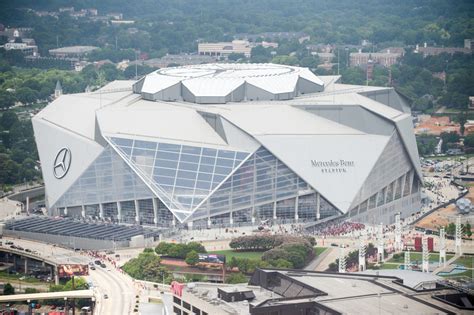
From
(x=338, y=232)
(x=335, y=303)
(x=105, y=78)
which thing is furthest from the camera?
(x=105, y=78)

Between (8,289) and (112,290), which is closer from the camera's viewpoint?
(112,290)

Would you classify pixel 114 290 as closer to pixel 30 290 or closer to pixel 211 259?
pixel 30 290

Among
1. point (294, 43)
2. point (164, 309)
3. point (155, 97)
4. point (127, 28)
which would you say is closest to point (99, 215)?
point (155, 97)

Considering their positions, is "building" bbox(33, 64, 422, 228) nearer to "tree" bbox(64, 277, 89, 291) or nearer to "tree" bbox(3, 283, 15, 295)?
"tree" bbox(64, 277, 89, 291)

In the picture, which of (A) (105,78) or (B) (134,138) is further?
(A) (105,78)

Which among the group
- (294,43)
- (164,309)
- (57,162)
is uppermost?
(294,43)

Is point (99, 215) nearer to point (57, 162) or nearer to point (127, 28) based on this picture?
point (57, 162)

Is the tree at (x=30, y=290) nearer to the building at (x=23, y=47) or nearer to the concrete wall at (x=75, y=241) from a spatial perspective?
the concrete wall at (x=75, y=241)

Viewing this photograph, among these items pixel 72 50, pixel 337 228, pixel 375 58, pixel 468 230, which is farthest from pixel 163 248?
pixel 72 50
